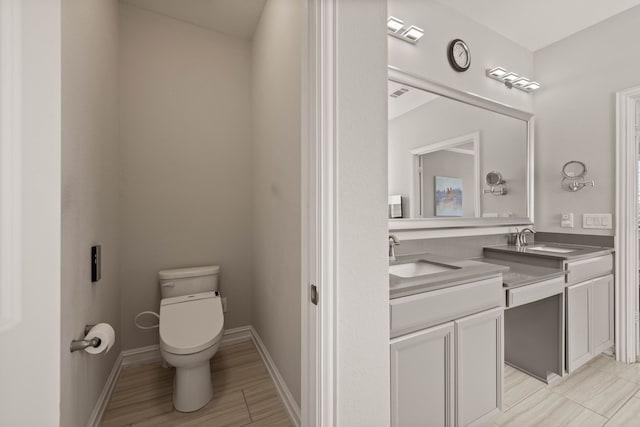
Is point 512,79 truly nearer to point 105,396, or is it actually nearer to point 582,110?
point 582,110

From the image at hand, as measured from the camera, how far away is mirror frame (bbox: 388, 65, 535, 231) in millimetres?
1761

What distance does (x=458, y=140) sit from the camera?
6.70ft

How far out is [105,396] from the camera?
1513 mm

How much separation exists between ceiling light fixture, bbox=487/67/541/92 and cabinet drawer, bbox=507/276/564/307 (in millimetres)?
1601

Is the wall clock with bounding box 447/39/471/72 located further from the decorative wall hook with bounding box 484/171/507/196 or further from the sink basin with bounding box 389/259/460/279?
the sink basin with bounding box 389/259/460/279

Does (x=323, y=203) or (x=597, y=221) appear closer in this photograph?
(x=323, y=203)

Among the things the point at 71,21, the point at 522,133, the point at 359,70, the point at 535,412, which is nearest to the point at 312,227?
the point at 359,70

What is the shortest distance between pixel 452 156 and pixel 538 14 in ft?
4.23

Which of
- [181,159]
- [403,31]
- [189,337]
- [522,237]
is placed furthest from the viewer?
[522,237]

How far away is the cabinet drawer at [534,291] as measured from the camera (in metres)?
1.47

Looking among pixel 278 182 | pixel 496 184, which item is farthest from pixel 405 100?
pixel 496 184

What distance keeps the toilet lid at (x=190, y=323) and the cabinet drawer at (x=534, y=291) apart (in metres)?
1.66

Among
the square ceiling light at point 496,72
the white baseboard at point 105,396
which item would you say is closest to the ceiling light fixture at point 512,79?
the square ceiling light at point 496,72
